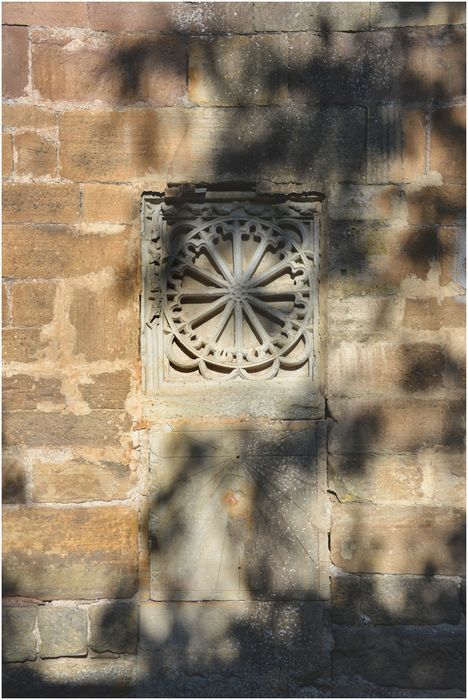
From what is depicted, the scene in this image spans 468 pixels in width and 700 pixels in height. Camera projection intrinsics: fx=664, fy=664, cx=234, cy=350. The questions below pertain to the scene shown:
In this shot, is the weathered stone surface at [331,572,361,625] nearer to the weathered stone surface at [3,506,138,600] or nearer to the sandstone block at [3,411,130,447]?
the weathered stone surface at [3,506,138,600]

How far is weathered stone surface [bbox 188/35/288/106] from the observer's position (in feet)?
9.57

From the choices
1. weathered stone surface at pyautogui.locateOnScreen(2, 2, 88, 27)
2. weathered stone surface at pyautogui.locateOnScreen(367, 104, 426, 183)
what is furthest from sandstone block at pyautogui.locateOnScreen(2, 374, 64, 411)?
weathered stone surface at pyautogui.locateOnScreen(367, 104, 426, 183)

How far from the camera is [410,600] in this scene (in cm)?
289

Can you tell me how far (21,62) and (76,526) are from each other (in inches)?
80.9

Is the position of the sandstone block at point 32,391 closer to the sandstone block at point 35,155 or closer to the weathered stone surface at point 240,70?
the sandstone block at point 35,155

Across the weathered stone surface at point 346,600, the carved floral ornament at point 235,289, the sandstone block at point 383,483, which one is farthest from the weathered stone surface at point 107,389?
the weathered stone surface at point 346,600

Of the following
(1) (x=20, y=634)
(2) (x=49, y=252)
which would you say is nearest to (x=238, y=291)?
(2) (x=49, y=252)

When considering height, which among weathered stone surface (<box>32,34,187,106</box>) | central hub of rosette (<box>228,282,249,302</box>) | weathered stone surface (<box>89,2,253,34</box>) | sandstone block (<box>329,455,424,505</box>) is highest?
weathered stone surface (<box>89,2,253,34</box>)

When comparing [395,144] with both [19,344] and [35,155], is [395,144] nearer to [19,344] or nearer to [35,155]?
[35,155]

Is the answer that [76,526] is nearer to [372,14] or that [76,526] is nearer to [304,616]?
[304,616]

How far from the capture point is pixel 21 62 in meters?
2.93

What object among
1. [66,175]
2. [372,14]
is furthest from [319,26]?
[66,175]

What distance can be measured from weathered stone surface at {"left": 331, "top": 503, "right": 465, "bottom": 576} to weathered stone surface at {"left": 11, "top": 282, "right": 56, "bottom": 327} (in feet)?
5.12

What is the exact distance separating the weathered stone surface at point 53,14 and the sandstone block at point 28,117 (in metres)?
0.37
